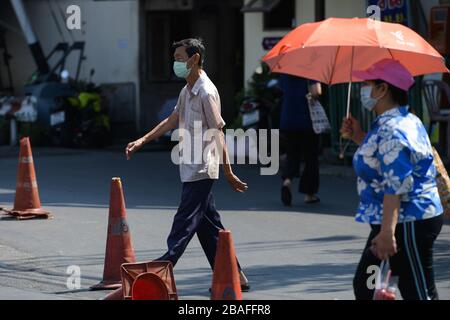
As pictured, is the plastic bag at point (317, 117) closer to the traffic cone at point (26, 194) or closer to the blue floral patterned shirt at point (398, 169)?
the traffic cone at point (26, 194)

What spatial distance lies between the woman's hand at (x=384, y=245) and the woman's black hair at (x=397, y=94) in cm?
77

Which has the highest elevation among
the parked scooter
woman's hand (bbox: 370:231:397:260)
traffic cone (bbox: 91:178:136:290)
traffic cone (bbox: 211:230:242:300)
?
woman's hand (bbox: 370:231:397:260)

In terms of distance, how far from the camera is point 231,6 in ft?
78.0

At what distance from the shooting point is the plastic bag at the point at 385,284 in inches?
236

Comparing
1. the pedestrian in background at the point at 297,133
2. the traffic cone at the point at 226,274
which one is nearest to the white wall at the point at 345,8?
the pedestrian in background at the point at 297,133

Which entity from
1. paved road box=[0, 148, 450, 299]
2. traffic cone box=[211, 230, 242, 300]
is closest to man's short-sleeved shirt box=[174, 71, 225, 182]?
paved road box=[0, 148, 450, 299]

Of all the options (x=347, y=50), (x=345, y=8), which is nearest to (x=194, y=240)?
(x=347, y=50)

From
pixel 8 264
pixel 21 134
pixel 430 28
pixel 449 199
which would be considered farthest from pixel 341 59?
pixel 21 134

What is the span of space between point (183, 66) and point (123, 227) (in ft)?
4.68

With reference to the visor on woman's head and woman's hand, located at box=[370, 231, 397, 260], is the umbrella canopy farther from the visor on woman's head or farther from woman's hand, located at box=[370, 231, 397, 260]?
woman's hand, located at box=[370, 231, 397, 260]

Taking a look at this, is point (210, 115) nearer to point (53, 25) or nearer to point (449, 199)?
point (449, 199)

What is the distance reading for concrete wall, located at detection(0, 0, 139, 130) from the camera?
76.5ft

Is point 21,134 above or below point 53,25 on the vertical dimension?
below

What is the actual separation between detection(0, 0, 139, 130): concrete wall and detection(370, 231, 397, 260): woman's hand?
17.6m
